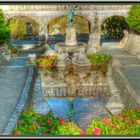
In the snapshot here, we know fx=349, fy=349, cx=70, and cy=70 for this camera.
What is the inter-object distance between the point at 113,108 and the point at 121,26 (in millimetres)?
32060

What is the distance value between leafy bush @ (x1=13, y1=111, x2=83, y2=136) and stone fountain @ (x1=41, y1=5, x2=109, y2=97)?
25.8 feet

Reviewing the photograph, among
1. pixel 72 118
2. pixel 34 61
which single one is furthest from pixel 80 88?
pixel 34 61

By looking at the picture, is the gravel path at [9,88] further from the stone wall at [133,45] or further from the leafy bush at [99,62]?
the stone wall at [133,45]

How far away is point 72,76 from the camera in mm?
22391

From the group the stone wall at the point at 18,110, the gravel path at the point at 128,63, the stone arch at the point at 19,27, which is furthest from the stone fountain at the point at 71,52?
the stone arch at the point at 19,27

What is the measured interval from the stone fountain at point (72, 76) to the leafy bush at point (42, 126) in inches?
309

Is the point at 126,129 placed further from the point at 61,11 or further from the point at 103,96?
the point at 61,11

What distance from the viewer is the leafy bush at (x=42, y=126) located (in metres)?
8.31

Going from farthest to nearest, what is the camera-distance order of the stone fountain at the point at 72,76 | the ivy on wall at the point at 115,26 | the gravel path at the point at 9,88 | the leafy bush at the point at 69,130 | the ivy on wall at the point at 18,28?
the ivy on wall at the point at 18,28
the ivy on wall at the point at 115,26
the stone fountain at the point at 72,76
the gravel path at the point at 9,88
the leafy bush at the point at 69,130

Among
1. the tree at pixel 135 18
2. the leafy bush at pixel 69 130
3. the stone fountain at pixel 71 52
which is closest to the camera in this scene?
the leafy bush at pixel 69 130

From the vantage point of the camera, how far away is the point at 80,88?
19641mm

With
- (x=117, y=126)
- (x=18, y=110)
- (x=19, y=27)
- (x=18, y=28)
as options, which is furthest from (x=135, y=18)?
(x=117, y=126)

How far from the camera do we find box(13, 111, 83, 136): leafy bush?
8.31m

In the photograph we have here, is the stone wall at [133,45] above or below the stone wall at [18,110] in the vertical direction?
below
